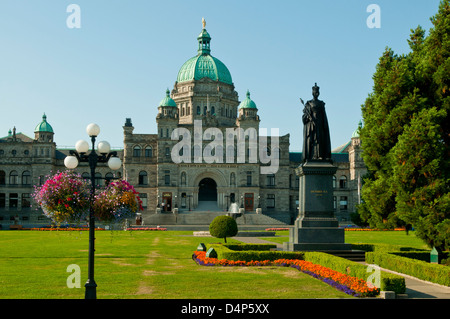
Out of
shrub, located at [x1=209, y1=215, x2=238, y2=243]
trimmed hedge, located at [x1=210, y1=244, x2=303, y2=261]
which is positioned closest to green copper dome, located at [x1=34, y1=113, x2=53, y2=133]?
shrub, located at [x1=209, y1=215, x2=238, y2=243]

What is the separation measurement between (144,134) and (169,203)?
12513 mm

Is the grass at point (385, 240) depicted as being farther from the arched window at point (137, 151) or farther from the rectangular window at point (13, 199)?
the rectangular window at point (13, 199)

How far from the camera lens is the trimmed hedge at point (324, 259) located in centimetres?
1770

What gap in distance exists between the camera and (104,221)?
61.5 feet

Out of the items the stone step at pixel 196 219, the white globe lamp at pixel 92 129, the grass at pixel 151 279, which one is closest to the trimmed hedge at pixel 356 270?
the grass at pixel 151 279

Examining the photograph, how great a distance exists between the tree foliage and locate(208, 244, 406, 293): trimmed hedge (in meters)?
4.84

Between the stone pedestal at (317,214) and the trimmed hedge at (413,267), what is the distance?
1866mm

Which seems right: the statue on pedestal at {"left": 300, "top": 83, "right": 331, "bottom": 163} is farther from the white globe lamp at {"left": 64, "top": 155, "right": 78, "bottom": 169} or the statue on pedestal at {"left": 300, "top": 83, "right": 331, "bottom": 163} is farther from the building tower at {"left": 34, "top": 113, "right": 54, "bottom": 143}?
the building tower at {"left": 34, "top": 113, "right": 54, "bottom": 143}

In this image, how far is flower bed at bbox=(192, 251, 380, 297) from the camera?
57.5 ft

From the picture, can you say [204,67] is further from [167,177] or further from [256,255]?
[256,255]

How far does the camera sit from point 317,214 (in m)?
26.3

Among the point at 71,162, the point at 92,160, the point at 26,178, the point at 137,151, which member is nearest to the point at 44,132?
the point at 26,178

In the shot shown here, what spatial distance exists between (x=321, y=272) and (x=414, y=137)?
7862mm
